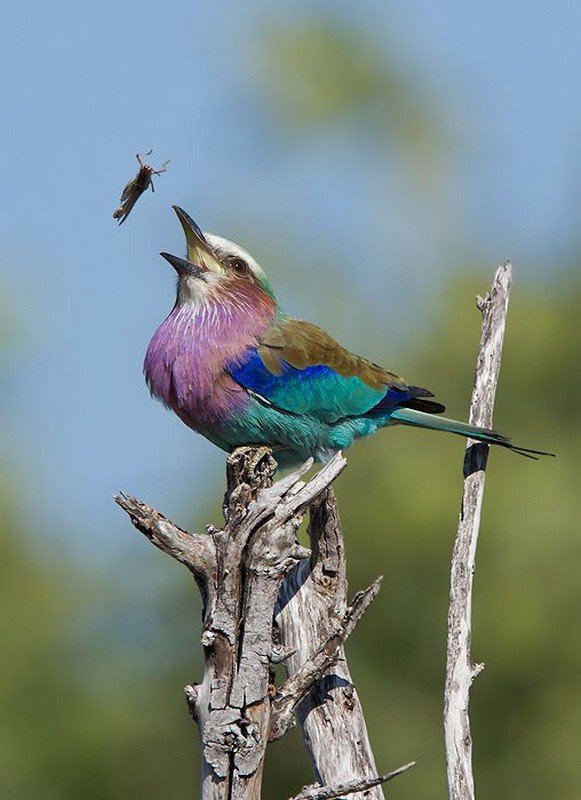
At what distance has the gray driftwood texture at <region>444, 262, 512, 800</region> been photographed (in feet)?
18.5

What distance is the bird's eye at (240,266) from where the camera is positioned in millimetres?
7418

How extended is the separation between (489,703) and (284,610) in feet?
23.2

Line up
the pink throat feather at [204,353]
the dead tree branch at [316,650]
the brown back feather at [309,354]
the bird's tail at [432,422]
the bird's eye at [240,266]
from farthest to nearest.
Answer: the bird's eye at [240,266], the bird's tail at [432,422], the brown back feather at [309,354], the pink throat feather at [204,353], the dead tree branch at [316,650]

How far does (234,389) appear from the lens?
269 inches

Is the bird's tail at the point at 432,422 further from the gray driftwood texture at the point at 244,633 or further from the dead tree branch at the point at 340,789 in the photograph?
the dead tree branch at the point at 340,789

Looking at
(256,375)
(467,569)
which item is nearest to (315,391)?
(256,375)

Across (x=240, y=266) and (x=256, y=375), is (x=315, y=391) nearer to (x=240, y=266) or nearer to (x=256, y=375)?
(x=256, y=375)

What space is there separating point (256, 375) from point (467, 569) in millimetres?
1438

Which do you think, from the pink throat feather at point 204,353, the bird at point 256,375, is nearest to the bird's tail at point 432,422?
the bird at point 256,375

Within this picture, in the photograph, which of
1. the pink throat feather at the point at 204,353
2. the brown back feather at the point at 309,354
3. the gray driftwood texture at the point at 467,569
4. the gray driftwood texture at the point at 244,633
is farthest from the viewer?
the brown back feather at the point at 309,354

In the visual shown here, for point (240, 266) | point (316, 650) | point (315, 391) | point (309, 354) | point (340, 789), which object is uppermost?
point (240, 266)

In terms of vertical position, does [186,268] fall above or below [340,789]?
above

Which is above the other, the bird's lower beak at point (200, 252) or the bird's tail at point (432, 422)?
the bird's lower beak at point (200, 252)

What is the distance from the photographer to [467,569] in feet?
19.3
